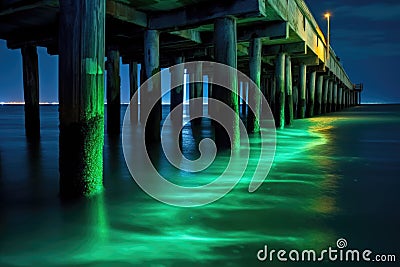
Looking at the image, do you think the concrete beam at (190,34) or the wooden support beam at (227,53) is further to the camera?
the concrete beam at (190,34)

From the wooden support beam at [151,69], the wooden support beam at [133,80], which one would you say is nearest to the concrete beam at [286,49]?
the wooden support beam at [133,80]

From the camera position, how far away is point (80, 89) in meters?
3.57

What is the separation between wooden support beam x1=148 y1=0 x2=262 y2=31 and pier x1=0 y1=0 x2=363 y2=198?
0.02m

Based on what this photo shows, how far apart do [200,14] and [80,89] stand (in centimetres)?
441

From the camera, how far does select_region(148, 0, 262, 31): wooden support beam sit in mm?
6652

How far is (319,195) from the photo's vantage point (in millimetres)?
4074

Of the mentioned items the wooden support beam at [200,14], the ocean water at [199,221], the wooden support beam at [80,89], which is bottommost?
the ocean water at [199,221]

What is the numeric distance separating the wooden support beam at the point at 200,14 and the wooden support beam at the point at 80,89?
11.7ft

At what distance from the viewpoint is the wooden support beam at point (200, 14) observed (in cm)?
665

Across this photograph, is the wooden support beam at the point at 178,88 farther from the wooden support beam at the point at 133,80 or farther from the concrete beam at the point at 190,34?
the concrete beam at the point at 190,34

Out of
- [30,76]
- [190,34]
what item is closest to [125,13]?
[190,34]

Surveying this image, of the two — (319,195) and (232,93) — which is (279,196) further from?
(232,93)

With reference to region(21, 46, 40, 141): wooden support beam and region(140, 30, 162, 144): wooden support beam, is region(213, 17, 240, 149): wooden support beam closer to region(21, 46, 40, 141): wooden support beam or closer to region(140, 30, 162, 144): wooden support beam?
region(140, 30, 162, 144): wooden support beam

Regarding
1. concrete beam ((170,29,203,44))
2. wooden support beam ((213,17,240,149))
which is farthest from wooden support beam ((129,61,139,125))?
wooden support beam ((213,17,240,149))
